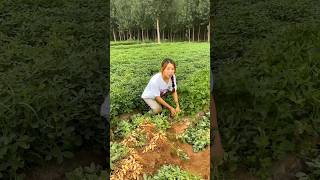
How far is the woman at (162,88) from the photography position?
3.08 metres

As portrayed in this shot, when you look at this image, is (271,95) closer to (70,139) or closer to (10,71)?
(70,139)

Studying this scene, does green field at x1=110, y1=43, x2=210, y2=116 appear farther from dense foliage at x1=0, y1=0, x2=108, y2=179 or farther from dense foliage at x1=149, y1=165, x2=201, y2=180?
dense foliage at x1=0, y1=0, x2=108, y2=179

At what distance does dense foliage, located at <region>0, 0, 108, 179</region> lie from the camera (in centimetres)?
360

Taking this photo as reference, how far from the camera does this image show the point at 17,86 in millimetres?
3939

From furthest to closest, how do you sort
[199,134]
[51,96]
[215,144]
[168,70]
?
1. [51,96]
2. [215,144]
3. [199,134]
4. [168,70]

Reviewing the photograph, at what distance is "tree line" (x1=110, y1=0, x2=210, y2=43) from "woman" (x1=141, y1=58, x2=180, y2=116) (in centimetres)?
18

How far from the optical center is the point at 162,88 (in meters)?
3.12

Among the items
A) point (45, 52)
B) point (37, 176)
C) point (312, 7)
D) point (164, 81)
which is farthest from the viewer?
point (312, 7)

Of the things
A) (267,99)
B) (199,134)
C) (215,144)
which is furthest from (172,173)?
(267,99)

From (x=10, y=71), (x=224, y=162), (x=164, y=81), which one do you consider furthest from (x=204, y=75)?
(x=10, y=71)

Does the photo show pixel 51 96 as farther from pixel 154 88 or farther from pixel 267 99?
pixel 267 99

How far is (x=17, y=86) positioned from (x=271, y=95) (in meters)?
1.62

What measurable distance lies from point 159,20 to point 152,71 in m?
0.30

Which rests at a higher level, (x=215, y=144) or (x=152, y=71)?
(x=152, y=71)
